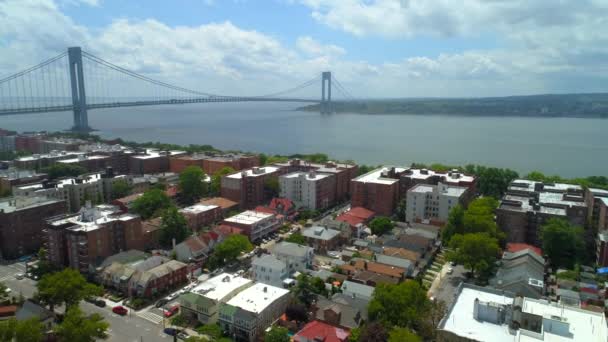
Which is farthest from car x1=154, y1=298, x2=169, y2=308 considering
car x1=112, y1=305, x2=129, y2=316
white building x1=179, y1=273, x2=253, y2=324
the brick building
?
the brick building

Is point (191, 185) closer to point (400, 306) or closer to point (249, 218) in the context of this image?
point (249, 218)

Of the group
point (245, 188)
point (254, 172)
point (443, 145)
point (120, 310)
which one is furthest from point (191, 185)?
point (443, 145)

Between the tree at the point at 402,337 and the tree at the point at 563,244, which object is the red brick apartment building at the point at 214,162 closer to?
the tree at the point at 563,244

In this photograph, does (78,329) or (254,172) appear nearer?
(78,329)

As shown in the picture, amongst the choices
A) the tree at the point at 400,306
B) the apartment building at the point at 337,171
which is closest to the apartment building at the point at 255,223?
the apartment building at the point at 337,171

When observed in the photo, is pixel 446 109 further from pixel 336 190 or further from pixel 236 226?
pixel 236 226
